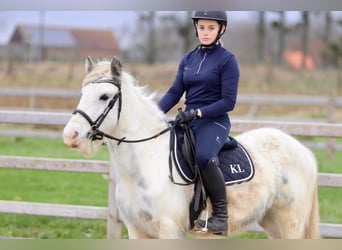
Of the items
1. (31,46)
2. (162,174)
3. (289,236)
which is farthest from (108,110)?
(31,46)

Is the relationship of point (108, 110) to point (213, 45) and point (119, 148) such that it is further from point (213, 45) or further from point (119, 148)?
point (213, 45)

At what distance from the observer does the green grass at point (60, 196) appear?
21.0ft

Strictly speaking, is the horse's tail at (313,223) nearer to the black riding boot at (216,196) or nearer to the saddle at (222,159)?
the saddle at (222,159)

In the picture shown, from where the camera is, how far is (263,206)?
15.2ft

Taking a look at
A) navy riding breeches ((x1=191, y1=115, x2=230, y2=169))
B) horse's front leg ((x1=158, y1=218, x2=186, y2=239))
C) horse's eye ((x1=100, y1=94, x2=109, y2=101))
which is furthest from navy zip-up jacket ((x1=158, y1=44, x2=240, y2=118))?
horse's front leg ((x1=158, y1=218, x2=186, y2=239))

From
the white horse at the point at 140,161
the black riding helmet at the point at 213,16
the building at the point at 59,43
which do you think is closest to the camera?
the white horse at the point at 140,161

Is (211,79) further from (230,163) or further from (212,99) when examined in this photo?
(230,163)

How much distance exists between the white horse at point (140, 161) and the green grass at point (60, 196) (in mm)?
1635

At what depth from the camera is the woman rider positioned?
13.8 feet

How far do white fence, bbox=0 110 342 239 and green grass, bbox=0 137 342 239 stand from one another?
1.08 feet

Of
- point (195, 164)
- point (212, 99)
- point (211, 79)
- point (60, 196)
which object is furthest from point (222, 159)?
point (60, 196)

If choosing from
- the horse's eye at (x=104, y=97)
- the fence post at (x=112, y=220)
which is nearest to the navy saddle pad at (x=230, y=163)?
the horse's eye at (x=104, y=97)

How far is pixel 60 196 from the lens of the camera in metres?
8.37

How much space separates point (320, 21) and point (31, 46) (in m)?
14.8
